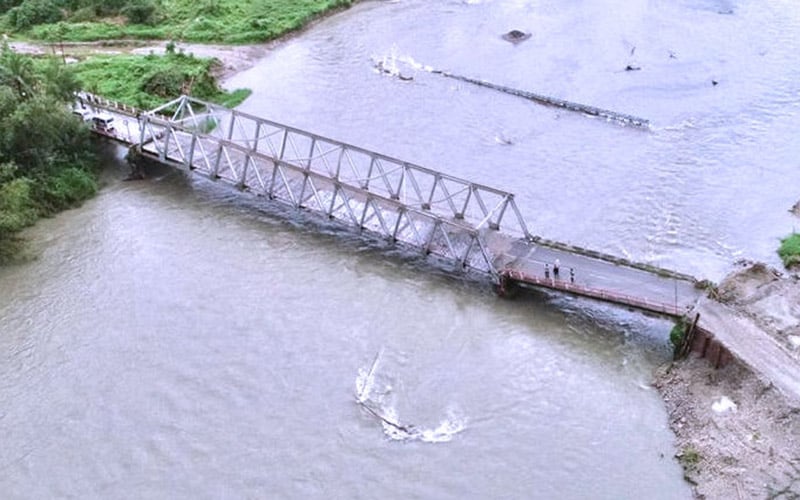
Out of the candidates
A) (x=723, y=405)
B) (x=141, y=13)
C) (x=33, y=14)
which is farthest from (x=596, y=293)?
(x=33, y=14)

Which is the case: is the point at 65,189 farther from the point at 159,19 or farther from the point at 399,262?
the point at 159,19

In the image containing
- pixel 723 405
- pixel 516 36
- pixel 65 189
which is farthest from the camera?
pixel 516 36

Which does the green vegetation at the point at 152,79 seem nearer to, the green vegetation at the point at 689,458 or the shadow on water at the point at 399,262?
the shadow on water at the point at 399,262

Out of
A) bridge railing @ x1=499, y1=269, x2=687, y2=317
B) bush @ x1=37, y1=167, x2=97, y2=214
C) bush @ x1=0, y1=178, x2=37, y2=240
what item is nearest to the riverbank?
bridge railing @ x1=499, y1=269, x2=687, y2=317

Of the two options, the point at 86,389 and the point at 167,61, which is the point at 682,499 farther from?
the point at 167,61

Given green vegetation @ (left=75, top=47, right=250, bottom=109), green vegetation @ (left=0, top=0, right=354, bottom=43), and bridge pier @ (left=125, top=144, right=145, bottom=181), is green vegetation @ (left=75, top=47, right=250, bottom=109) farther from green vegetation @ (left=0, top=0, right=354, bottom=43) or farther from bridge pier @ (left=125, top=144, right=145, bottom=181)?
bridge pier @ (left=125, top=144, right=145, bottom=181)

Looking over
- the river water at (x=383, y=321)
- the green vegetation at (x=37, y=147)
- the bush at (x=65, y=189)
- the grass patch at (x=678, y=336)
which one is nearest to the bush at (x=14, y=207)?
the green vegetation at (x=37, y=147)

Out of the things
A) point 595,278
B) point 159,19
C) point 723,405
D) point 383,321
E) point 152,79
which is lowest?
point 383,321
